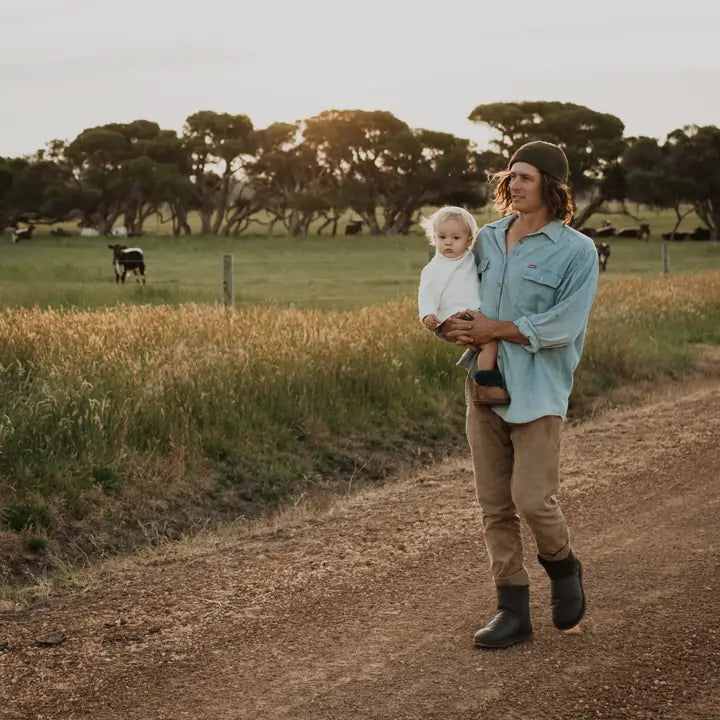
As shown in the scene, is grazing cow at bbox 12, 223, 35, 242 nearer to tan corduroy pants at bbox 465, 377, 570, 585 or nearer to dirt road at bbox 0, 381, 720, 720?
dirt road at bbox 0, 381, 720, 720

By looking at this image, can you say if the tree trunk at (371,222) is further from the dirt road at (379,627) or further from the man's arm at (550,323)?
the man's arm at (550,323)

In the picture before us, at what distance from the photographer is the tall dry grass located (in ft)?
25.1

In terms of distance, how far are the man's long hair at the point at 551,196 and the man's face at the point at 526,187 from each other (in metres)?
0.03

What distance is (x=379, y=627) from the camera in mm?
5168

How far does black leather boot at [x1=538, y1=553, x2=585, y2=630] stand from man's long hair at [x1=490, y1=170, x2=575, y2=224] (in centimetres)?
143

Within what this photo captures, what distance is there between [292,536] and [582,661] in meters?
2.57

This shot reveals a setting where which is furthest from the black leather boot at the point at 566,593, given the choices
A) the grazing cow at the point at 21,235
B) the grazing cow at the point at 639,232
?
the grazing cow at the point at 639,232

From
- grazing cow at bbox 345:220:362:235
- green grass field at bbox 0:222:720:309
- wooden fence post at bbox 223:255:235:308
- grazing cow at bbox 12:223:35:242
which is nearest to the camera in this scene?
wooden fence post at bbox 223:255:235:308

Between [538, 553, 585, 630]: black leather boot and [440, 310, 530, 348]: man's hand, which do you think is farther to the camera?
[538, 553, 585, 630]: black leather boot

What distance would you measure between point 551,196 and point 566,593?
1.64 meters

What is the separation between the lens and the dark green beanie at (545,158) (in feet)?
15.4

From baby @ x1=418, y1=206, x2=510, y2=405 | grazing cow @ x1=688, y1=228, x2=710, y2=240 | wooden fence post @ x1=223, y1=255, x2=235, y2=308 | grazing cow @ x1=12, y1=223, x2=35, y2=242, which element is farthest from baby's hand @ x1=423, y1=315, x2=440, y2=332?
grazing cow @ x1=688, y1=228, x2=710, y2=240

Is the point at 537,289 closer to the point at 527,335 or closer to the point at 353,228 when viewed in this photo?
the point at 527,335

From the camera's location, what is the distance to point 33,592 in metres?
6.14
